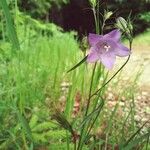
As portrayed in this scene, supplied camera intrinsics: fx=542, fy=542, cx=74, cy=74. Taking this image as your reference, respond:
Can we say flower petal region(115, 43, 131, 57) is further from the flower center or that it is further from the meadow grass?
the meadow grass

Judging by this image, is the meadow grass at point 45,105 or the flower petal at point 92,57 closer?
the flower petal at point 92,57

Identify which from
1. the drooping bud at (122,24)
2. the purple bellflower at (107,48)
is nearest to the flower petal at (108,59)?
the purple bellflower at (107,48)

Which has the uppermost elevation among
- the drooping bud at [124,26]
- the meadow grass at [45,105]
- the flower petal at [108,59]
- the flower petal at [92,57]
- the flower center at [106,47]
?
the drooping bud at [124,26]

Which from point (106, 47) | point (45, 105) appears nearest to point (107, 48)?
point (106, 47)

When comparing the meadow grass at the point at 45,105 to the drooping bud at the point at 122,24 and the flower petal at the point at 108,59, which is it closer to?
the flower petal at the point at 108,59

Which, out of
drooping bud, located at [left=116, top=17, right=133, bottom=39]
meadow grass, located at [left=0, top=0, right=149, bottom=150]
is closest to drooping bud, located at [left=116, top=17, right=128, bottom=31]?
drooping bud, located at [left=116, top=17, right=133, bottom=39]

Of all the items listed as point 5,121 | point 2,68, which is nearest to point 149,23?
point 2,68

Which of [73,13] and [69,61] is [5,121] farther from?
[73,13]

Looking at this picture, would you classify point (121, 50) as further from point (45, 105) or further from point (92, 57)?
point (45, 105)

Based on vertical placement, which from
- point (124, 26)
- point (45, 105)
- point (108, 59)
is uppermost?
point (124, 26)
